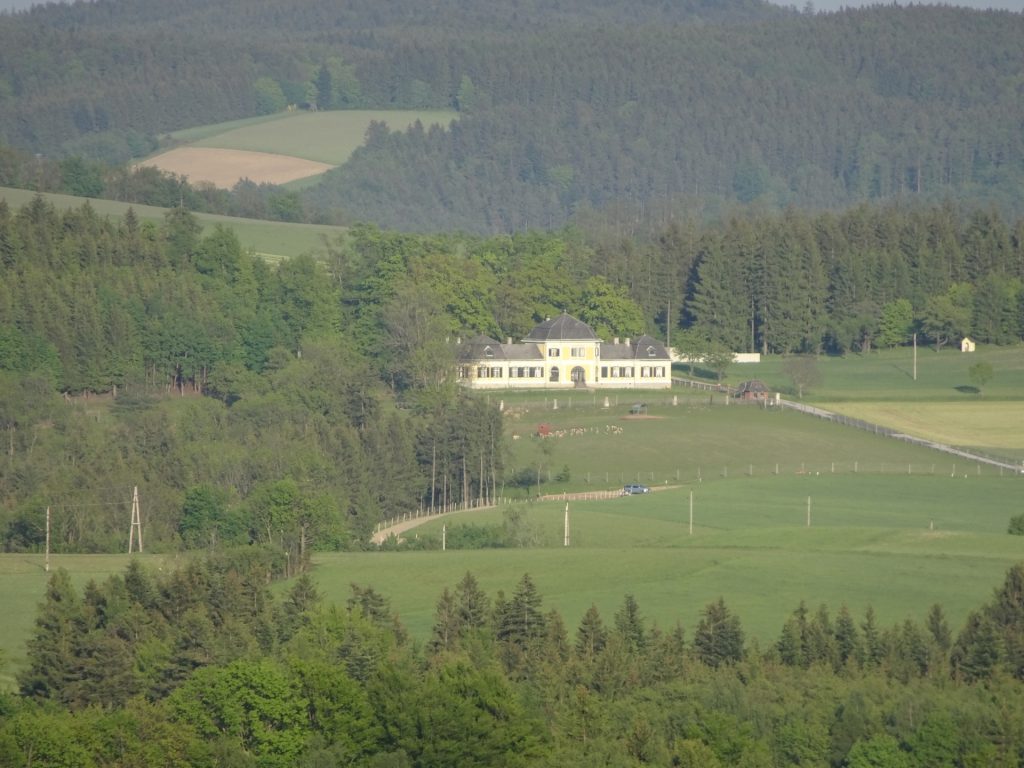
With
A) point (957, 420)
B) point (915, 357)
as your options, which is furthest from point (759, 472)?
point (915, 357)

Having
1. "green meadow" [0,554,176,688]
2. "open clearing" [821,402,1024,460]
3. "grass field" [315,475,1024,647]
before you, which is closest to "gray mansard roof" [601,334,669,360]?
"open clearing" [821,402,1024,460]

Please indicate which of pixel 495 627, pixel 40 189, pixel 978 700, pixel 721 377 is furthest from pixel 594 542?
pixel 40 189

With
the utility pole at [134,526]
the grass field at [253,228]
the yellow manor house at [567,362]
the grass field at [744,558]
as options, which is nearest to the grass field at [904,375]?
the yellow manor house at [567,362]

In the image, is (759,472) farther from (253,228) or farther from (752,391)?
(253,228)

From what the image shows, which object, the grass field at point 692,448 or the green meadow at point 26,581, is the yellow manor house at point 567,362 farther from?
the green meadow at point 26,581

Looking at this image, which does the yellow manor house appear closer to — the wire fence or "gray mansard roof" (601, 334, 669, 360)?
"gray mansard roof" (601, 334, 669, 360)

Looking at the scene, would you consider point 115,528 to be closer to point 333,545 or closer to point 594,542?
point 333,545
